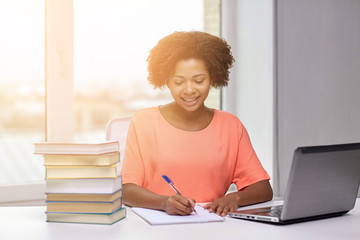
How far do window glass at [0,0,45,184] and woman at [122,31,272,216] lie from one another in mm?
1265

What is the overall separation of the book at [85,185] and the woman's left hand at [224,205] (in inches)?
13.0

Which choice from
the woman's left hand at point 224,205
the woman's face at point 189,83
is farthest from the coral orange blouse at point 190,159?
the woman's left hand at point 224,205

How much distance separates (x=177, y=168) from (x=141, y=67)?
5.10 ft

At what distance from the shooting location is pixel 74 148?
4.60ft

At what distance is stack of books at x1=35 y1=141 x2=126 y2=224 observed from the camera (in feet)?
4.58

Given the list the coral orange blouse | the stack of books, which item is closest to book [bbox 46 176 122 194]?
the stack of books

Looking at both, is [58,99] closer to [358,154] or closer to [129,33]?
[129,33]

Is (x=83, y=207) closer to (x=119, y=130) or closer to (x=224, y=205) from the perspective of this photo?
(x=224, y=205)

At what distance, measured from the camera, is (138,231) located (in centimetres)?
132

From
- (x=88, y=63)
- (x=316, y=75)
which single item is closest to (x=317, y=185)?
(x=88, y=63)

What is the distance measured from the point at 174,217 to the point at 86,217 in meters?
0.25

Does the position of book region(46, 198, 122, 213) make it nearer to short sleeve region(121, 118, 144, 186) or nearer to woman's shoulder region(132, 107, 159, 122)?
short sleeve region(121, 118, 144, 186)

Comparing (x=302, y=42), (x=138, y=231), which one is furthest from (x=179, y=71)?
(x=302, y=42)

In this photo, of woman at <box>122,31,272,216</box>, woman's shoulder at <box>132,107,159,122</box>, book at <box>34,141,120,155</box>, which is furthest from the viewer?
woman's shoulder at <box>132,107,159,122</box>
